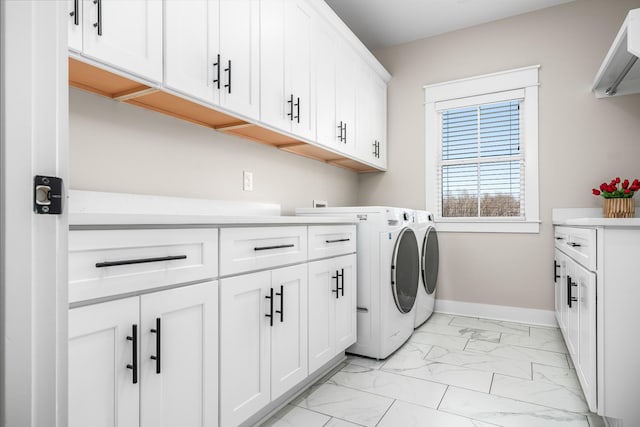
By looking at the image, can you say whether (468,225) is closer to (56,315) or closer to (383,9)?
(383,9)

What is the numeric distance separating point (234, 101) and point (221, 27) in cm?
32

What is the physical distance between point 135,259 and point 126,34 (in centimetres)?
82

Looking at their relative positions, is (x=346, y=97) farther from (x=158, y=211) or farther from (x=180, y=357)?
(x=180, y=357)

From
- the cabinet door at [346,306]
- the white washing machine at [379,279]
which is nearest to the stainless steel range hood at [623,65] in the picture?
the white washing machine at [379,279]

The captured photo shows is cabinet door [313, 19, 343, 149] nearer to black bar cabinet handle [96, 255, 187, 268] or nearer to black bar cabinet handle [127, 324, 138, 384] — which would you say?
black bar cabinet handle [96, 255, 187, 268]

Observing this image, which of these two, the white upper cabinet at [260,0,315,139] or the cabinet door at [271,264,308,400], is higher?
the white upper cabinet at [260,0,315,139]

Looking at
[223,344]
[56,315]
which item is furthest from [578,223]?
[56,315]

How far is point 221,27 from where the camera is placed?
5.61 feet

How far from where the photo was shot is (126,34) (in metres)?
1.32

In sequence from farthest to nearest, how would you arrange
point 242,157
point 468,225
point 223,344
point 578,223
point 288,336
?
1. point 468,225
2. point 242,157
3. point 578,223
4. point 288,336
5. point 223,344

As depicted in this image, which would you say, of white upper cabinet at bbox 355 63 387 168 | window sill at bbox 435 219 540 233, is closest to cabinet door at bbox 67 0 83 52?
white upper cabinet at bbox 355 63 387 168

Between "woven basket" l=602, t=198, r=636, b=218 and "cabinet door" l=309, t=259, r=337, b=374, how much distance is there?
2.07 meters

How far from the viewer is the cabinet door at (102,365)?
35.5 inches

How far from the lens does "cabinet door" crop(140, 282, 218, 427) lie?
3.51ft
